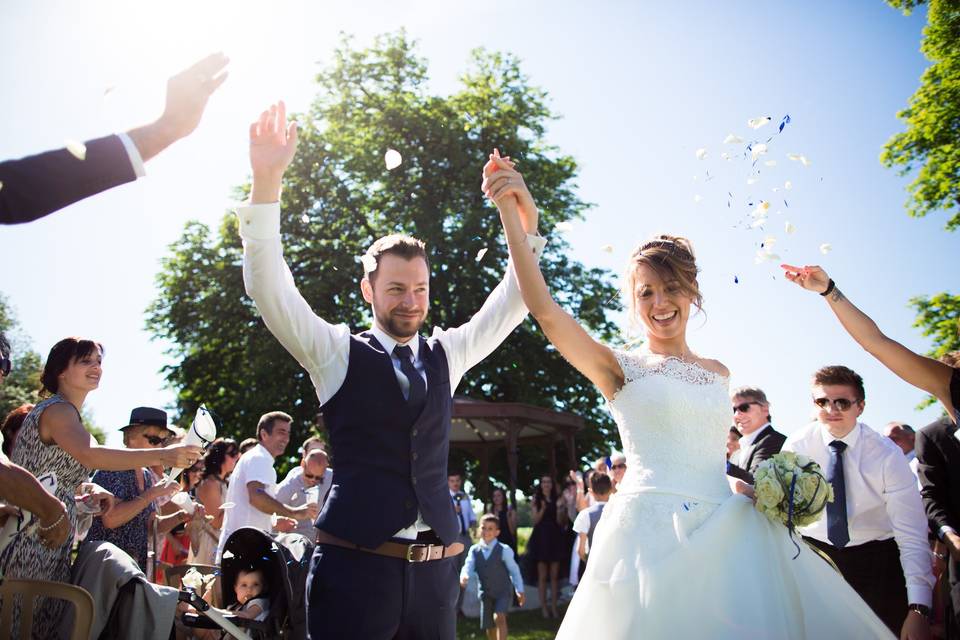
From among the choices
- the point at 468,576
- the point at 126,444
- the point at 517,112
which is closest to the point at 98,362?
the point at 126,444

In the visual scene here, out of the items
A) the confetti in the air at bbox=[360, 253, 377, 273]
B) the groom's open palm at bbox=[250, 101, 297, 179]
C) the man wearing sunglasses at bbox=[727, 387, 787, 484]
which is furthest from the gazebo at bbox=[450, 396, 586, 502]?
the groom's open palm at bbox=[250, 101, 297, 179]

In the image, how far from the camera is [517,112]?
21812 millimetres

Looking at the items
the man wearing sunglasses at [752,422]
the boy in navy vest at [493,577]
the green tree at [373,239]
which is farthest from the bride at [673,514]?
the green tree at [373,239]

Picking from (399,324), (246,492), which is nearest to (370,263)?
(399,324)

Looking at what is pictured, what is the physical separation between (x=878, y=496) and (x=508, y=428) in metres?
11.6

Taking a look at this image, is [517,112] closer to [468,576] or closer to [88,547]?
[468,576]

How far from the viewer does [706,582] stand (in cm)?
265

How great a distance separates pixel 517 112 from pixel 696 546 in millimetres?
20129

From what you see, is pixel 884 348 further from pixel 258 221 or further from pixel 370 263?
pixel 258 221

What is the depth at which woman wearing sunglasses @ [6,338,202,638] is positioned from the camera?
12.5ft

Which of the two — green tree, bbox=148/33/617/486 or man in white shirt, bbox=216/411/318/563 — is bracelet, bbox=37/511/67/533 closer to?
man in white shirt, bbox=216/411/318/563

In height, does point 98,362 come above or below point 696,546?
above

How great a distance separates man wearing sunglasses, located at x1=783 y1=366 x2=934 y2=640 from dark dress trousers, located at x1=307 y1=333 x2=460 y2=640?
2503mm

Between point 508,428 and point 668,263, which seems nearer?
point 668,263
